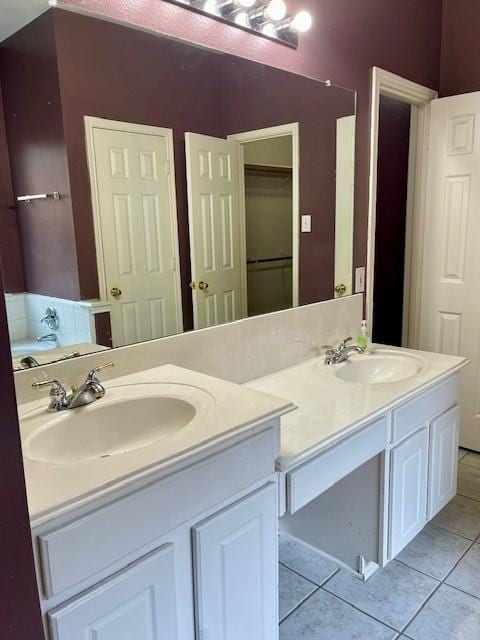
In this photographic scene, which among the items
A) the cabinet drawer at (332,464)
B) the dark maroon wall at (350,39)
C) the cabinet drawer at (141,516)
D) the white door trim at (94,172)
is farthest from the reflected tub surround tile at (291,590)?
the dark maroon wall at (350,39)

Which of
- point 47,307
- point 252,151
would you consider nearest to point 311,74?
point 252,151

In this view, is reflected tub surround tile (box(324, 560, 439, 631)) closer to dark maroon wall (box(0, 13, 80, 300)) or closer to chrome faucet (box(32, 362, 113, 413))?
chrome faucet (box(32, 362, 113, 413))

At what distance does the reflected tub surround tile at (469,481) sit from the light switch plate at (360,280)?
1145 mm

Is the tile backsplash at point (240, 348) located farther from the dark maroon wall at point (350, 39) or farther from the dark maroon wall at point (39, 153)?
the dark maroon wall at point (350, 39)

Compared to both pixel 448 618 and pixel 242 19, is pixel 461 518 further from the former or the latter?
pixel 242 19

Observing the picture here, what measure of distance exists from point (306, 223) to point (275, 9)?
810 millimetres

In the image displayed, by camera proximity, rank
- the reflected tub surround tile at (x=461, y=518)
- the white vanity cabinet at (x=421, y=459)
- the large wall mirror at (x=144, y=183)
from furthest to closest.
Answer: the reflected tub surround tile at (x=461, y=518), the white vanity cabinet at (x=421, y=459), the large wall mirror at (x=144, y=183)

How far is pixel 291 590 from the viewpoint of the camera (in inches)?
74.0

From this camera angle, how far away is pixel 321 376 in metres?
1.90

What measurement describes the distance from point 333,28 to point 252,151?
67 centimetres

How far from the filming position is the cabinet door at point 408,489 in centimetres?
175

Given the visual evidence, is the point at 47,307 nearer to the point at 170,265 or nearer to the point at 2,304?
the point at 170,265

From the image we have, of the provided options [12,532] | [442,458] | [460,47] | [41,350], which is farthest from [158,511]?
[460,47]

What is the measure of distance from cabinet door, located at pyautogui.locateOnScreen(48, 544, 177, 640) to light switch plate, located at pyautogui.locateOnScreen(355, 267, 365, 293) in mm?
1678
